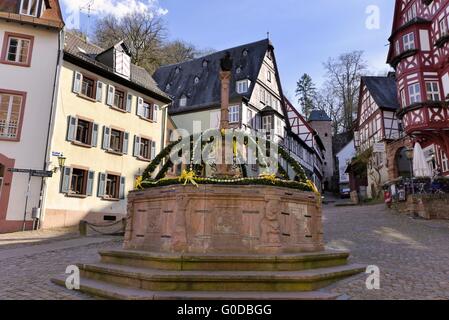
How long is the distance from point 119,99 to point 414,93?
821 inches

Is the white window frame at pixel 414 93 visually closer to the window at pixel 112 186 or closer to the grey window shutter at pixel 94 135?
the window at pixel 112 186

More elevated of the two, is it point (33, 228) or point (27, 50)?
point (27, 50)

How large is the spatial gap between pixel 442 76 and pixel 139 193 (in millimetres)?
24525

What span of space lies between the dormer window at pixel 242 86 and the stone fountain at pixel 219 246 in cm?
2617

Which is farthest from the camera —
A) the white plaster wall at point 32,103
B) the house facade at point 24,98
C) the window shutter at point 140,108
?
the window shutter at point 140,108

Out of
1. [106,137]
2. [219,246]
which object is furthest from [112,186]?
[219,246]

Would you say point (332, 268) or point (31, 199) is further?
point (31, 199)

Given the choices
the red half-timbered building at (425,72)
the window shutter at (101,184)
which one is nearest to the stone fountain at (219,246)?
the window shutter at (101,184)

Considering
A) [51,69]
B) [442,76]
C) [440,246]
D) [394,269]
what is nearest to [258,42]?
[442,76]

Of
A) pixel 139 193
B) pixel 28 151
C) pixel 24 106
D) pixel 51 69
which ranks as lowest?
pixel 139 193

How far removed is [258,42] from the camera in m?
37.5

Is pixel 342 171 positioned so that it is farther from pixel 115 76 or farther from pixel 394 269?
pixel 394 269

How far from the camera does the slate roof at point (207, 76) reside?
35625mm

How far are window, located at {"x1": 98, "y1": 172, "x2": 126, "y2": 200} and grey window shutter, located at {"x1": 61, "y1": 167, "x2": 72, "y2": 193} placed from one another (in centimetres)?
248
